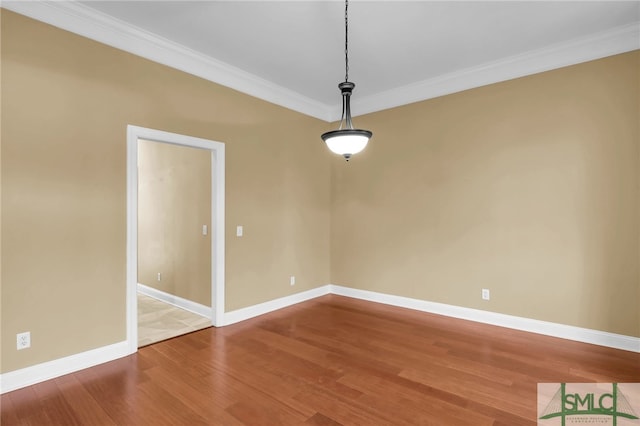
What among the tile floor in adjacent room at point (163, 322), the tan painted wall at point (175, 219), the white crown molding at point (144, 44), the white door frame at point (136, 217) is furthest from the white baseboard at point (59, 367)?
the white crown molding at point (144, 44)

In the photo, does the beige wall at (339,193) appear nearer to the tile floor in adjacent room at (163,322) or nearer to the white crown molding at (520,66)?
the white crown molding at (520,66)

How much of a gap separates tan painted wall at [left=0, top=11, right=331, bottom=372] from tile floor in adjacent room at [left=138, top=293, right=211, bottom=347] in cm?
47

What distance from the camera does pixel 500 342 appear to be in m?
3.32

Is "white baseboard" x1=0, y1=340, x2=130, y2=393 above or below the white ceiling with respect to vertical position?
below

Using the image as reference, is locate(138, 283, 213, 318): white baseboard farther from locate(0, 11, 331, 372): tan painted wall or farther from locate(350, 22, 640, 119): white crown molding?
locate(350, 22, 640, 119): white crown molding

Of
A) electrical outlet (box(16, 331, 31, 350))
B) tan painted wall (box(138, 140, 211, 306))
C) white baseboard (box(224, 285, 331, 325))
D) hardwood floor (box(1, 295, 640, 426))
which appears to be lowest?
hardwood floor (box(1, 295, 640, 426))

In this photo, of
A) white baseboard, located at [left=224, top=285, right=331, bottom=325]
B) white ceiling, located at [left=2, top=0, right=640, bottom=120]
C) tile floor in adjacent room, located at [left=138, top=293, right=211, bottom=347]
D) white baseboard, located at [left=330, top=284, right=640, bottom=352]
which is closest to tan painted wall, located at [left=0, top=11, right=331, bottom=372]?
white baseboard, located at [left=224, top=285, right=331, bottom=325]

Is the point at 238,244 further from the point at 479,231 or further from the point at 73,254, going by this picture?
the point at 479,231

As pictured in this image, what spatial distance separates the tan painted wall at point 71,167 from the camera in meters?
2.42

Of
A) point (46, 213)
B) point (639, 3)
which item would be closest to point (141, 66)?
point (46, 213)

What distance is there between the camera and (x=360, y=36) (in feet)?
10.4

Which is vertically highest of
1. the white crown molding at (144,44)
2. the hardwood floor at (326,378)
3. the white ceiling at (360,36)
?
the white ceiling at (360,36)

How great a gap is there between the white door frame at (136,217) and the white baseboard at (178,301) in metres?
0.36

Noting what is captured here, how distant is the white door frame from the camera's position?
9.91 ft
